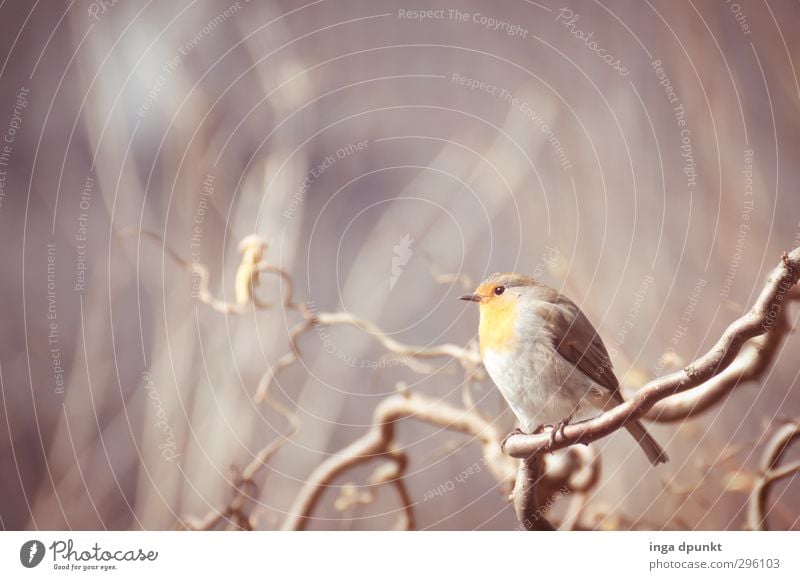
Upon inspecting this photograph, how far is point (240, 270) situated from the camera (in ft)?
3.18

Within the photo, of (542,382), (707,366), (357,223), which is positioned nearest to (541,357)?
(542,382)

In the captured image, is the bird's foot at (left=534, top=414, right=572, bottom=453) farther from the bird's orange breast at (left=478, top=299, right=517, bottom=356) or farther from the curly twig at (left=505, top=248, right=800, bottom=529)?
the bird's orange breast at (left=478, top=299, right=517, bottom=356)

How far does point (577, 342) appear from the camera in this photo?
884 mm

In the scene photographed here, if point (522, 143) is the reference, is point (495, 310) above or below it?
below

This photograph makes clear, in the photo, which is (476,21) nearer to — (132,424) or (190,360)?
(190,360)

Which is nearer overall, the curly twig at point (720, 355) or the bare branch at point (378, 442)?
the curly twig at point (720, 355)

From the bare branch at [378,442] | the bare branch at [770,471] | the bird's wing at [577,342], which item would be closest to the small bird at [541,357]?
the bird's wing at [577,342]

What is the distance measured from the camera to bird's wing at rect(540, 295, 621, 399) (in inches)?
34.4

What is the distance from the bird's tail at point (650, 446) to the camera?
928 millimetres

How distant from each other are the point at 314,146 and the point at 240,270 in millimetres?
204

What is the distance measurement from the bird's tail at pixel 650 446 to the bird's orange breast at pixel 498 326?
22cm

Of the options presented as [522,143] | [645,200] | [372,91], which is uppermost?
[372,91]

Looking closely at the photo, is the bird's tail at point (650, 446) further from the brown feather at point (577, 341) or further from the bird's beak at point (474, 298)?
the bird's beak at point (474, 298)
